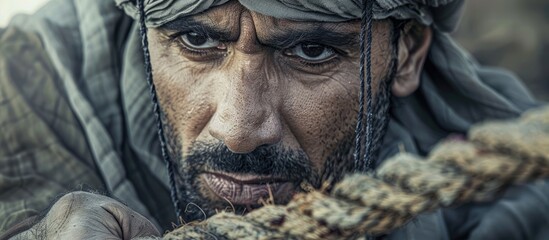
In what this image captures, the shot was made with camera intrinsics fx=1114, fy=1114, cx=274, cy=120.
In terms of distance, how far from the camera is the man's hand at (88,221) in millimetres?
2066

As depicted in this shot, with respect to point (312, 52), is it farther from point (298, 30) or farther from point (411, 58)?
point (411, 58)

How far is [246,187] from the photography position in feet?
8.90

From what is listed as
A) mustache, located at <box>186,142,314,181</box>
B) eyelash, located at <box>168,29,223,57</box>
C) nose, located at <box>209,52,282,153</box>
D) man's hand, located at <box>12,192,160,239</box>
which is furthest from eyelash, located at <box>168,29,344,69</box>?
man's hand, located at <box>12,192,160,239</box>

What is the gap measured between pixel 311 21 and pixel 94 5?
83 centimetres

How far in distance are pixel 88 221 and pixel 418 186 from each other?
67 centimetres

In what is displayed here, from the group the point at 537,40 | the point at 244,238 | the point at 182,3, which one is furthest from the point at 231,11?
the point at 537,40

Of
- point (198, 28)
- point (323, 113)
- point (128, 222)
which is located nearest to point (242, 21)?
point (198, 28)

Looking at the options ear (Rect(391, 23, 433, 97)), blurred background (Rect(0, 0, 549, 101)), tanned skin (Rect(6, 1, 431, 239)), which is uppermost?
tanned skin (Rect(6, 1, 431, 239))

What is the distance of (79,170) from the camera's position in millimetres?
3104

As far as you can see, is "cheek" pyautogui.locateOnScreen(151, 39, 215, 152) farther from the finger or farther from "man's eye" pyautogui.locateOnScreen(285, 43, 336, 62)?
the finger

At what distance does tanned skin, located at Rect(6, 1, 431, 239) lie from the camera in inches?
104

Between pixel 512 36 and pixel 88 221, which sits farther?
pixel 512 36

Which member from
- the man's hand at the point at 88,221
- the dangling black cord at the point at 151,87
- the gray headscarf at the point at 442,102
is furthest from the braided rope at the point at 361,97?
the man's hand at the point at 88,221

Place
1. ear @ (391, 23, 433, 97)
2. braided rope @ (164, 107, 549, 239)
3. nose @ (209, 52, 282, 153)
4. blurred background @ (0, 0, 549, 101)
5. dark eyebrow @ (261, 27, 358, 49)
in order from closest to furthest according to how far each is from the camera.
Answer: braided rope @ (164, 107, 549, 239)
nose @ (209, 52, 282, 153)
dark eyebrow @ (261, 27, 358, 49)
ear @ (391, 23, 433, 97)
blurred background @ (0, 0, 549, 101)
